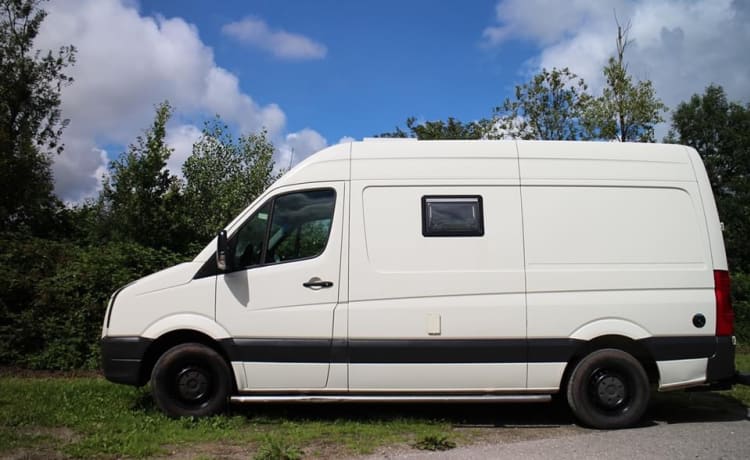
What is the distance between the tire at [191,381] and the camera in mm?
6176

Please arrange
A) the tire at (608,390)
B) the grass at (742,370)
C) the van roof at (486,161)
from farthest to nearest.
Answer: the grass at (742,370) → the van roof at (486,161) → the tire at (608,390)

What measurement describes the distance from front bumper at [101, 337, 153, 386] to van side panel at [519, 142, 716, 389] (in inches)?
151

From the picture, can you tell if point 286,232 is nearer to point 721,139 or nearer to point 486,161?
point 486,161

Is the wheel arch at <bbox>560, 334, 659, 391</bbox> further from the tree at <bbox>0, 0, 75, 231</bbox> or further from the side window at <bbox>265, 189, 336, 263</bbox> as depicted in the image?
the tree at <bbox>0, 0, 75, 231</bbox>

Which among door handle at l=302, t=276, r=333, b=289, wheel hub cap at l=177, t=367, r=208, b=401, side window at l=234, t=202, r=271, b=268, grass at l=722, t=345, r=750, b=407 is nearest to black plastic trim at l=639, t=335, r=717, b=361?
grass at l=722, t=345, r=750, b=407

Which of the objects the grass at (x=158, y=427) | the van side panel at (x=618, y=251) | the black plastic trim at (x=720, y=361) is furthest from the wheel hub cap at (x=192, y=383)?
the black plastic trim at (x=720, y=361)

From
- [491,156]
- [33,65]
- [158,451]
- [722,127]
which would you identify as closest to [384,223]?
[491,156]

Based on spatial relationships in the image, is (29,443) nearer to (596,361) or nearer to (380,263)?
(380,263)

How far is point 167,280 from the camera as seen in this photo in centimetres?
624

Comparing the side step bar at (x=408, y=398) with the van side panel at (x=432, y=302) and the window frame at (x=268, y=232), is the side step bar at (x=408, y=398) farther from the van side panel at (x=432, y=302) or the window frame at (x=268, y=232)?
→ the window frame at (x=268, y=232)

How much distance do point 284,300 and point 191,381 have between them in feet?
4.16

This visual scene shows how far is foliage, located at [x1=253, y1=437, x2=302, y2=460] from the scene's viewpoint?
499 cm

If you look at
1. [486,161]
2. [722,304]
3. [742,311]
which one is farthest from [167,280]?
[742,311]

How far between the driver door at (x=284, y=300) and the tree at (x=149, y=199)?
10467 millimetres
